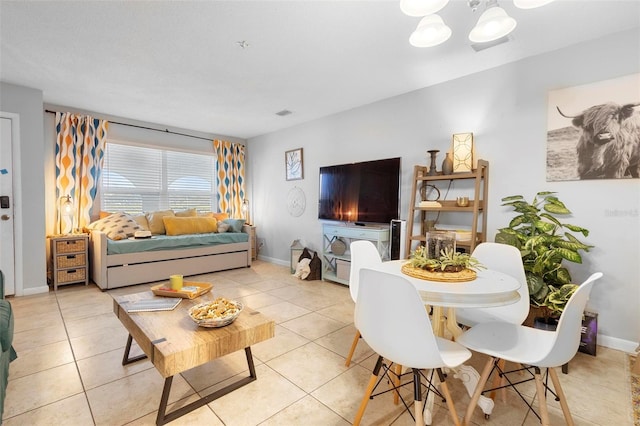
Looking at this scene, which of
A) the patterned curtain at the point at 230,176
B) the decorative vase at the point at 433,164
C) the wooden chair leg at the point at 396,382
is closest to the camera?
the wooden chair leg at the point at 396,382

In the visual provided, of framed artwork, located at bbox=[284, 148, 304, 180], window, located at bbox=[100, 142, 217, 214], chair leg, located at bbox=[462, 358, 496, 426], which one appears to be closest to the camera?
chair leg, located at bbox=[462, 358, 496, 426]

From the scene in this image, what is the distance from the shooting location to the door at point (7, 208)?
3.27m

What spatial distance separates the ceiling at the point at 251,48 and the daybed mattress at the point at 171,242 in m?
1.79

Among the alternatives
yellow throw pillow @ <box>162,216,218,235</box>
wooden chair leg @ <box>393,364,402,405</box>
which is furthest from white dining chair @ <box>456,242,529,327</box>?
yellow throw pillow @ <box>162,216,218,235</box>

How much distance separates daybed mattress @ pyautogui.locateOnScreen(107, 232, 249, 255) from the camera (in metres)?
3.72

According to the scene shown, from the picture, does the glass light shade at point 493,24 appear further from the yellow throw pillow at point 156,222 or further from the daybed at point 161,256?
the yellow throw pillow at point 156,222

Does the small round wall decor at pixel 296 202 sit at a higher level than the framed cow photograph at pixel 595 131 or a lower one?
lower

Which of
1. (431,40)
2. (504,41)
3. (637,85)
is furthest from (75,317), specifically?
(637,85)

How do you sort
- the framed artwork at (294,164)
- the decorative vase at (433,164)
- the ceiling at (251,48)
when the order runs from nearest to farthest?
the ceiling at (251,48), the decorative vase at (433,164), the framed artwork at (294,164)

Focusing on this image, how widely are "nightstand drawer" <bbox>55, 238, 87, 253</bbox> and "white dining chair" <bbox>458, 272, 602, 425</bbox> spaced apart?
4.31 meters

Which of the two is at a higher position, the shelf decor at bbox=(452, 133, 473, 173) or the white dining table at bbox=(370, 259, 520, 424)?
the shelf decor at bbox=(452, 133, 473, 173)

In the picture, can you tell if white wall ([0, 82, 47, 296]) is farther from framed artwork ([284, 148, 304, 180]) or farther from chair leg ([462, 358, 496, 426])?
chair leg ([462, 358, 496, 426])

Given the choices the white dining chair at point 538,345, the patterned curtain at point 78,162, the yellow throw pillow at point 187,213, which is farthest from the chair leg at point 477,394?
the patterned curtain at point 78,162

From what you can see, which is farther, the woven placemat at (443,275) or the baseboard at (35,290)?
the baseboard at (35,290)
